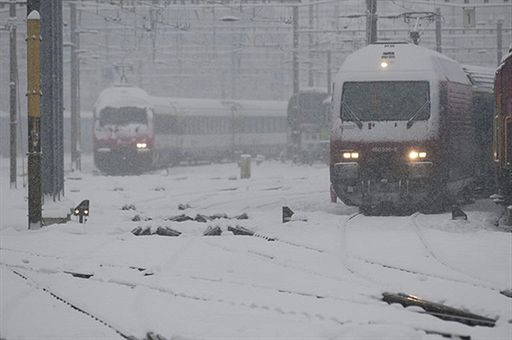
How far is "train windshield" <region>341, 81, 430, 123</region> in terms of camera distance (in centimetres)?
1847

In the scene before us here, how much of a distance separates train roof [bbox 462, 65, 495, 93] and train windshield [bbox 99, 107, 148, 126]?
17.0m

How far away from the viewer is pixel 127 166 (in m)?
39.0

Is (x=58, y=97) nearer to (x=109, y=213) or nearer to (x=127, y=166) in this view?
(x=109, y=213)

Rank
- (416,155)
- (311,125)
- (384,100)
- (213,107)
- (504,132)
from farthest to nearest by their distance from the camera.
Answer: (213,107) < (311,125) < (384,100) < (416,155) < (504,132)

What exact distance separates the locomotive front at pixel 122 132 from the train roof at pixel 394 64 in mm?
19896

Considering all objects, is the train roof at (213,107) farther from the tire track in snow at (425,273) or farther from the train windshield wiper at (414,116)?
the tire track in snow at (425,273)

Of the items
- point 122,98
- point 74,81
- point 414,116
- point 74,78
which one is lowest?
point 414,116

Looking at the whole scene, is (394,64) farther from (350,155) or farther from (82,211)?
(82,211)

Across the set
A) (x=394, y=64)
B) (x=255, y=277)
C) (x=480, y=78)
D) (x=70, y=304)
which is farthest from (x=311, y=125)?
(x=70, y=304)

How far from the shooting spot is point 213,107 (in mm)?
48156

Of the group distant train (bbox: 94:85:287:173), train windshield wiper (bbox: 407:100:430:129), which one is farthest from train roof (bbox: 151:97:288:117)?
train windshield wiper (bbox: 407:100:430:129)

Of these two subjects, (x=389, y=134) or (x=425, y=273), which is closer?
(x=425, y=273)

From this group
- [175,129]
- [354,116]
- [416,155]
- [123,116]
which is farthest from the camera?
[175,129]

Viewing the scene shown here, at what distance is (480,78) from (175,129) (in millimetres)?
21443
